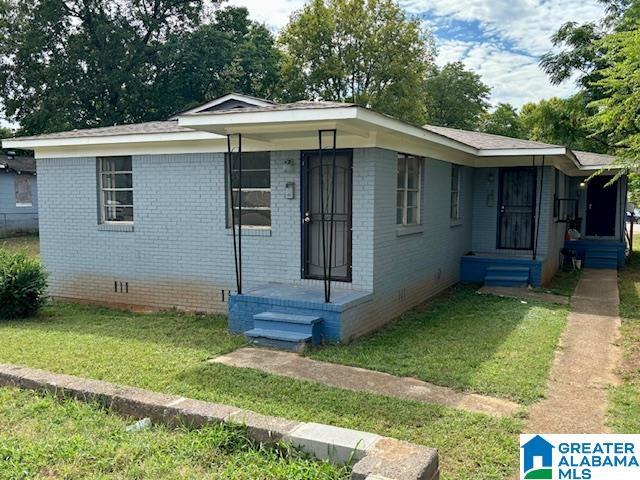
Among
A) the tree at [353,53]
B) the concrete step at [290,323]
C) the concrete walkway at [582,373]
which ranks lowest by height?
the concrete walkway at [582,373]

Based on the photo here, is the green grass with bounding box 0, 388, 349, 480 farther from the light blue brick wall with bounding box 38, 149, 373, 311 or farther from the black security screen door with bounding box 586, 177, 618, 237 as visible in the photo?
the black security screen door with bounding box 586, 177, 618, 237

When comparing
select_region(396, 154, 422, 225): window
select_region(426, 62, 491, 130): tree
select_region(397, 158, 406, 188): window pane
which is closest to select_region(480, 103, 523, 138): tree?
select_region(426, 62, 491, 130): tree

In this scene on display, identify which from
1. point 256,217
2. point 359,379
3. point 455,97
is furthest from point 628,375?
point 455,97

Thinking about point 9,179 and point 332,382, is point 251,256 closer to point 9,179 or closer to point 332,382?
point 332,382

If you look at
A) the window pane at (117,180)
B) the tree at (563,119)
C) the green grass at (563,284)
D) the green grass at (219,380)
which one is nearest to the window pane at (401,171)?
the green grass at (219,380)

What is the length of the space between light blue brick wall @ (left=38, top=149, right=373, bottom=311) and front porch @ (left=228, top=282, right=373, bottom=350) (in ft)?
1.86

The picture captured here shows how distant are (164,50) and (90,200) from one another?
19620 millimetres

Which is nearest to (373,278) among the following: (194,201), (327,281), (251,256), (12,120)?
(327,281)

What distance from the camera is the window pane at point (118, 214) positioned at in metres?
9.47

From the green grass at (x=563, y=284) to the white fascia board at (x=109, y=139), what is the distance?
704cm

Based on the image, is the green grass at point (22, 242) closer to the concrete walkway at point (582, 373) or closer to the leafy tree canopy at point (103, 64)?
the leafy tree canopy at point (103, 64)

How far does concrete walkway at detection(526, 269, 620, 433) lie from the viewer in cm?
435

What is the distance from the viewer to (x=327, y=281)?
7.12 m

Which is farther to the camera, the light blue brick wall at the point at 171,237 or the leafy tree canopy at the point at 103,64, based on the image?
the leafy tree canopy at the point at 103,64
